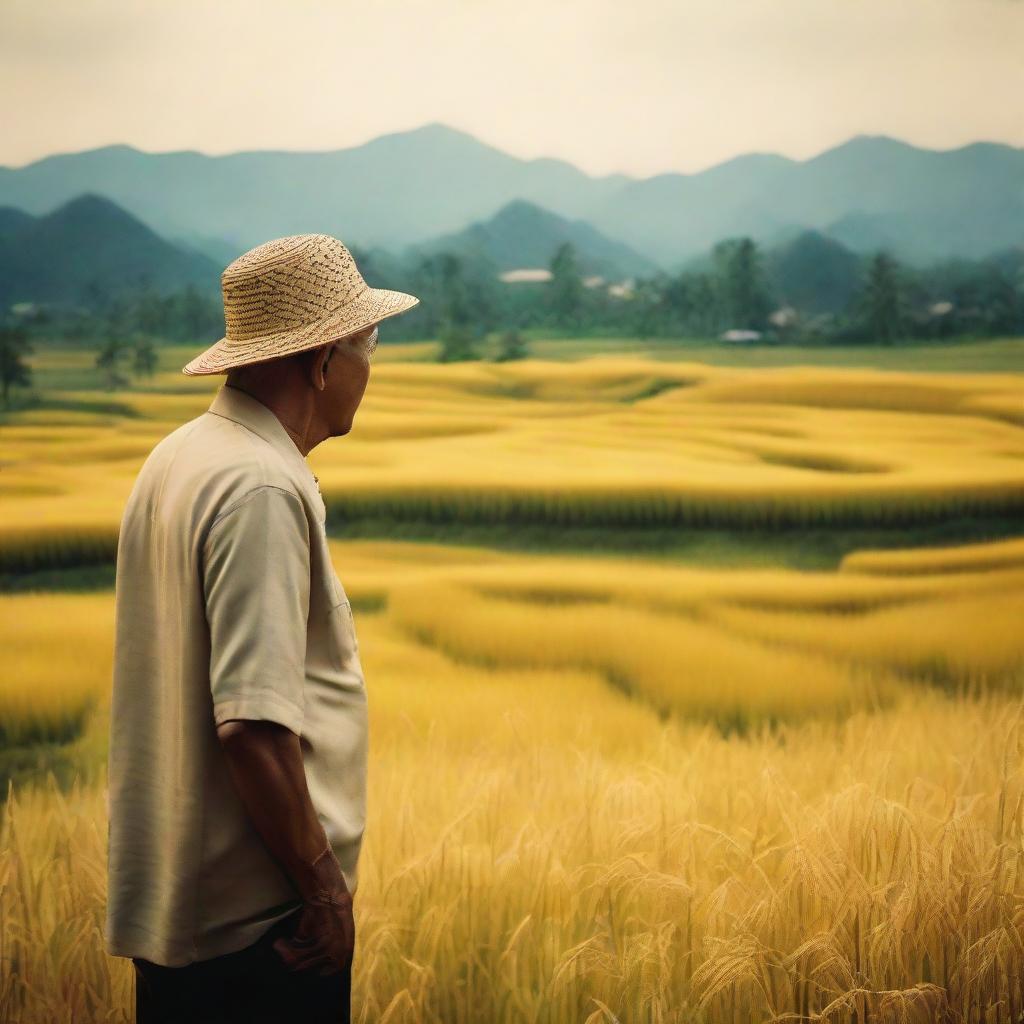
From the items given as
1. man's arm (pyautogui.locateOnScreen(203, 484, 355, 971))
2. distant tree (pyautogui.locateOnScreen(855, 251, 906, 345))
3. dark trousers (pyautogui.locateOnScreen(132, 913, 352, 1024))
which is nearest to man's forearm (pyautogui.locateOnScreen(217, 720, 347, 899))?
man's arm (pyautogui.locateOnScreen(203, 484, 355, 971))

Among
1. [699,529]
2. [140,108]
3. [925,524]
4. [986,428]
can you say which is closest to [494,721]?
[699,529]

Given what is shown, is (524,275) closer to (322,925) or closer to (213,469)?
(213,469)

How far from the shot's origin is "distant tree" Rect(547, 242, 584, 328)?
3.49m

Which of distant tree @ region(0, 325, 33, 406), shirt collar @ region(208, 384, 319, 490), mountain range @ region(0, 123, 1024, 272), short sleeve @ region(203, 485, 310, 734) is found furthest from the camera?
mountain range @ region(0, 123, 1024, 272)

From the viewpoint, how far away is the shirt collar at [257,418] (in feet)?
4.17

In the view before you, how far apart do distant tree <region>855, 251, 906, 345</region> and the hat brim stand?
7.95ft

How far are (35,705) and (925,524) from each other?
229 centimetres

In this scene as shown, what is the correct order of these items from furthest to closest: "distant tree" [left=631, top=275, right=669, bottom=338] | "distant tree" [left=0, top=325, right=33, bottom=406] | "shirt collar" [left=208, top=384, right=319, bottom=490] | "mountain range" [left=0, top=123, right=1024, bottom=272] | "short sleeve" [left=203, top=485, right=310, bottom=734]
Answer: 1. "distant tree" [left=631, top=275, right=669, bottom=338]
2. "mountain range" [left=0, top=123, right=1024, bottom=272]
3. "distant tree" [left=0, top=325, right=33, bottom=406]
4. "shirt collar" [left=208, top=384, right=319, bottom=490]
5. "short sleeve" [left=203, top=485, right=310, bottom=734]

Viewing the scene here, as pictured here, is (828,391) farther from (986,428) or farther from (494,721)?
(494,721)

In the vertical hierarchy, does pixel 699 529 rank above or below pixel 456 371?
below

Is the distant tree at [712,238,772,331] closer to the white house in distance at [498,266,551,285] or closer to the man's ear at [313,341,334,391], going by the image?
the white house in distance at [498,266,551,285]

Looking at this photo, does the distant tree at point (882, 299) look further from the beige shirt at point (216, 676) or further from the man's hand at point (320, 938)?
the man's hand at point (320, 938)

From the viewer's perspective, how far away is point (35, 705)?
2.85 meters

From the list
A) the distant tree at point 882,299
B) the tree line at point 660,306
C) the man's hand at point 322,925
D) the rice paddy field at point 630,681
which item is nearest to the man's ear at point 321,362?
the man's hand at point 322,925
